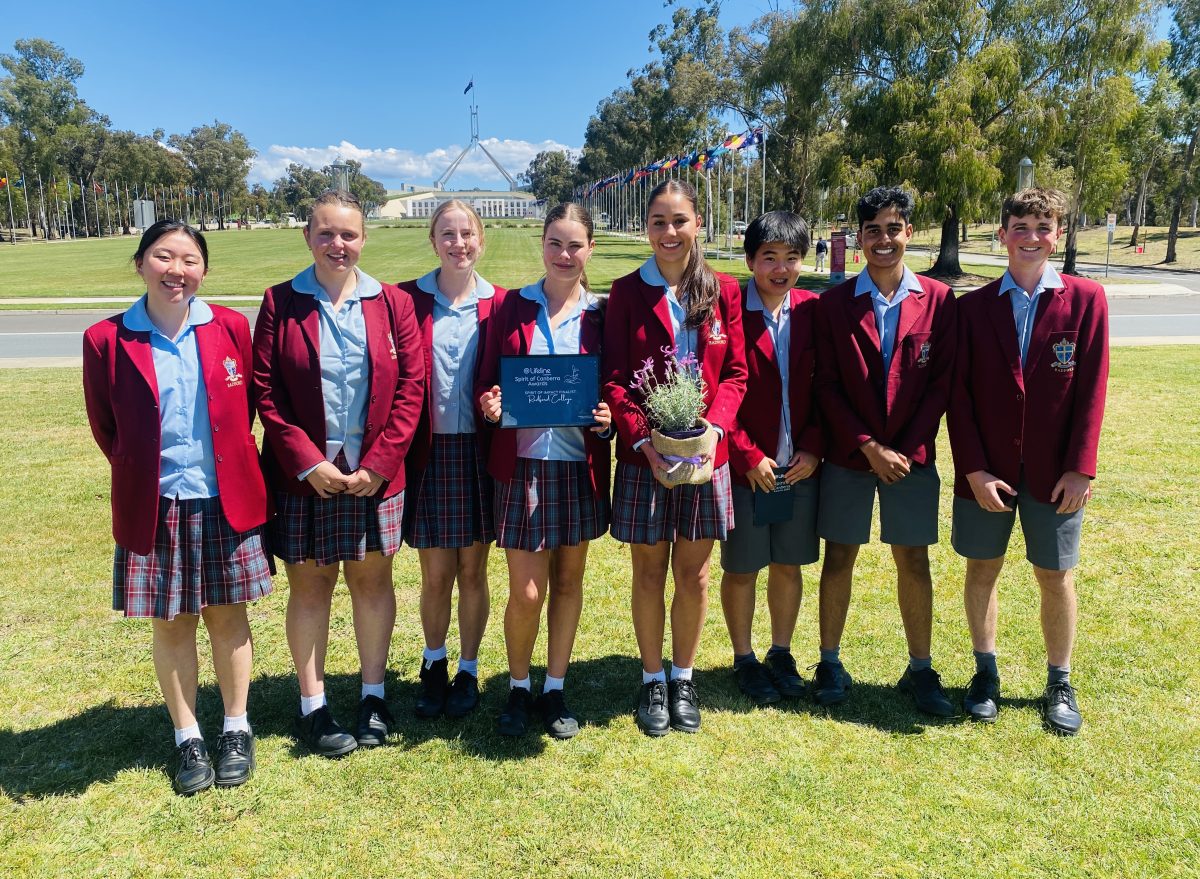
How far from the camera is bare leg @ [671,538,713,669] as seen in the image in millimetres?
3594

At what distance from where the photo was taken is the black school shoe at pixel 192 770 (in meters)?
3.23

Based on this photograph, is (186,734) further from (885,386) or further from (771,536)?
(885,386)

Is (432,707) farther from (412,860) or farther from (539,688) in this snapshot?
(412,860)

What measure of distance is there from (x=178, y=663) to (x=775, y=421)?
271 centimetres

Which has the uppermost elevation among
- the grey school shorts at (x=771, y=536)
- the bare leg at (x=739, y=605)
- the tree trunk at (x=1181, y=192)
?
the tree trunk at (x=1181, y=192)

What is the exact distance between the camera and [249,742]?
3.42 meters

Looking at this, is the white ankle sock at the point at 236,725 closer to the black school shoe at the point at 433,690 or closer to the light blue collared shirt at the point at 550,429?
the black school shoe at the point at 433,690

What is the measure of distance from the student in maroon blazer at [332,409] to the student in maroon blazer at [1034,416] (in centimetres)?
242

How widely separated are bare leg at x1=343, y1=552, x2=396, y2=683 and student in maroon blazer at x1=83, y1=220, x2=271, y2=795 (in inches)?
15.4

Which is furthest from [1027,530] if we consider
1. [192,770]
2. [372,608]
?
[192,770]

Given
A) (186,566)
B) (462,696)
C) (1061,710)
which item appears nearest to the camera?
(186,566)

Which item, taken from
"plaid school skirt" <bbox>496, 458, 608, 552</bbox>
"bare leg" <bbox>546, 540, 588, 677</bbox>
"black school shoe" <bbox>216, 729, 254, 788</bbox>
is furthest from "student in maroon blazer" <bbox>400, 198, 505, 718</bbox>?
"black school shoe" <bbox>216, 729, 254, 788</bbox>

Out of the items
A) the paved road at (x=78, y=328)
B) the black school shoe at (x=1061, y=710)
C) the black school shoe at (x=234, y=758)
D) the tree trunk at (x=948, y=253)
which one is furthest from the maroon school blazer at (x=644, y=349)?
the tree trunk at (x=948, y=253)

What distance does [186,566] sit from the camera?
318 cm
